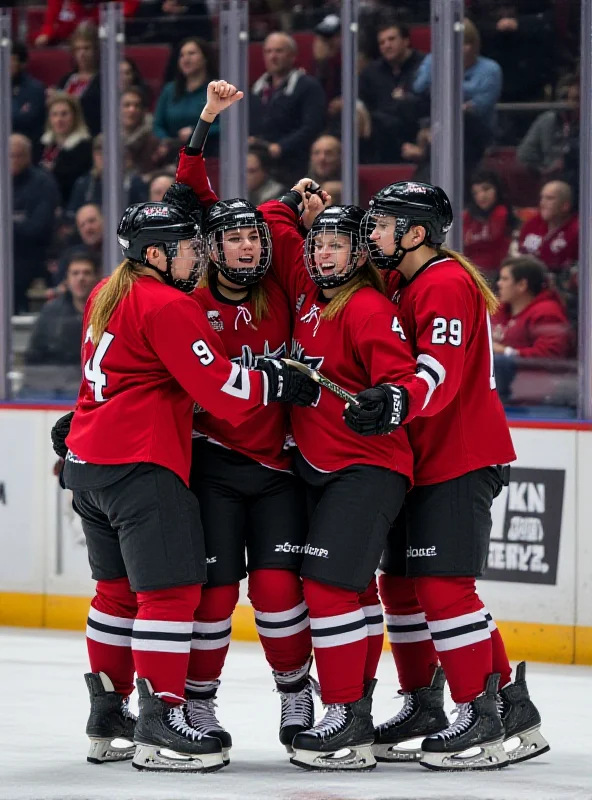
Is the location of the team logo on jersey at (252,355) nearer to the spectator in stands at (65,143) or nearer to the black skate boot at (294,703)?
the black skate boot at (294,703)

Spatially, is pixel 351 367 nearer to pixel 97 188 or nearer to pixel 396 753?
pixel 396 753

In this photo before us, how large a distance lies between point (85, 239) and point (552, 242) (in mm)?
1915

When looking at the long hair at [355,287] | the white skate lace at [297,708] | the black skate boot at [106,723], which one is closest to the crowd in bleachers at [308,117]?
the long hair at [355,287]

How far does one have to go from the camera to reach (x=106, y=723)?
3412 mm

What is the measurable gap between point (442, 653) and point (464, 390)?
608 mm

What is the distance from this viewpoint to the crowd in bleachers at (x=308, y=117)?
5172mm

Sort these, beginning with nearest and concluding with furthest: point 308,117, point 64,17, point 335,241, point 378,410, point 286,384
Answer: point 378,410, point 286,384, point 335,241, point 308,117, point 64,17

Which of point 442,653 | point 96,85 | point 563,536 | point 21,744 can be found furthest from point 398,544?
point 96,85

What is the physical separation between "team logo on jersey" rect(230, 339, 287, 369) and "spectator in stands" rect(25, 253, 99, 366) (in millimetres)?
2545

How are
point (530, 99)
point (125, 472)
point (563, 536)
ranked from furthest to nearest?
1. point (530, 99)
2. point (563, 536)
3. point (125, 472)

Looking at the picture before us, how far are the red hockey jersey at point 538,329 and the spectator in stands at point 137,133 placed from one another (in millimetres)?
1558

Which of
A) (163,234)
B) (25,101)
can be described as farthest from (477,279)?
(25,101)

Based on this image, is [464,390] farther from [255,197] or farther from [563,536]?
[255,197]

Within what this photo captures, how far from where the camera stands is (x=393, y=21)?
209 inches
